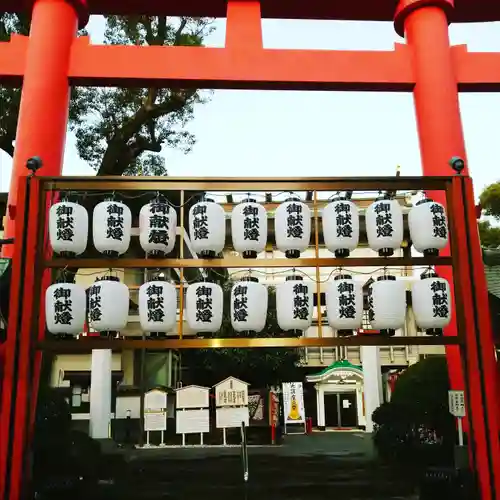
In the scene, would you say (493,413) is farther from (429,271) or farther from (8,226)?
(8,226)

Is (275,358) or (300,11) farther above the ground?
(300,11)

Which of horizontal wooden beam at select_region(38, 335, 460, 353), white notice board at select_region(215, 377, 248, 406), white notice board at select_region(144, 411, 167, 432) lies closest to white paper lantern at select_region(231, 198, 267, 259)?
horizontal wooden beam at select_region(38, 335, 460, 353)

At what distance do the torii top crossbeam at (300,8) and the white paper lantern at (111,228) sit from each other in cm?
416

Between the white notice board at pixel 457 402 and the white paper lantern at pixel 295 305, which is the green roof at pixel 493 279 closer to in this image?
the white notice board at pixel 457 402

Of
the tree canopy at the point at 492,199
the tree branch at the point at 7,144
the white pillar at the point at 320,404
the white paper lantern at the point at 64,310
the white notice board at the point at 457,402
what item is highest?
the tree canopy at the point at 492,199

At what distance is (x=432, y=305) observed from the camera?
15.2ft

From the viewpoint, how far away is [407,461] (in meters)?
9.17

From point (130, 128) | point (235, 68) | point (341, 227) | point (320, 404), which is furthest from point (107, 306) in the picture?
point (320, 404)

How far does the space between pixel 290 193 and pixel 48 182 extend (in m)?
2.10

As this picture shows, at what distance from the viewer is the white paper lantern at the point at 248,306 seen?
186 inches

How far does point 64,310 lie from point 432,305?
3.10 metres

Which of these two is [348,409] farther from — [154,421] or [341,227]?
[341,227]

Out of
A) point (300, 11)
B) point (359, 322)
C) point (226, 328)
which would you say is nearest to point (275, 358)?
point (226, 328)

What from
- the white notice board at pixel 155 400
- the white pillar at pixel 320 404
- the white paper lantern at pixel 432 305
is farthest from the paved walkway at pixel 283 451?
the white paper lantern at pixel 432 305
